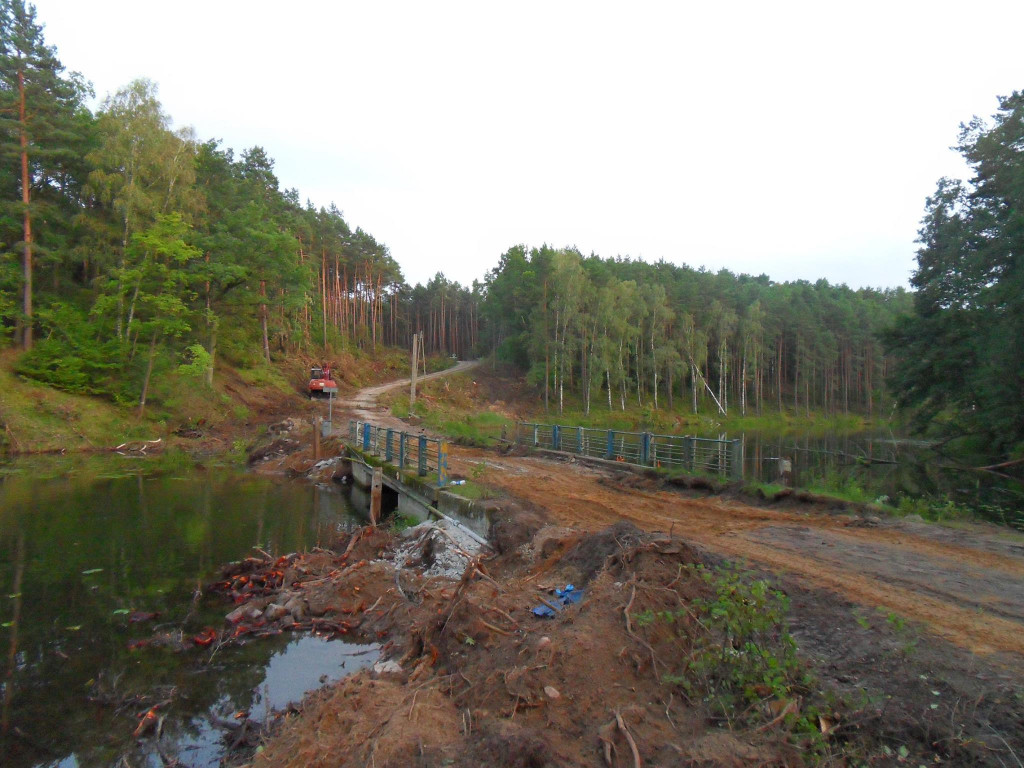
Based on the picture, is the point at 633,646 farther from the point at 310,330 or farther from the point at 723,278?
the point at 723,278

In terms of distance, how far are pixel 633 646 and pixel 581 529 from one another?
5115 millimetres

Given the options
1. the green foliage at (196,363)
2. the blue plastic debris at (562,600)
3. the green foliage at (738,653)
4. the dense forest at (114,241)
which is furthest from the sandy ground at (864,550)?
the dense forest at (114,241)

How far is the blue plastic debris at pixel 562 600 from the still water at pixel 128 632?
2327 millimetres

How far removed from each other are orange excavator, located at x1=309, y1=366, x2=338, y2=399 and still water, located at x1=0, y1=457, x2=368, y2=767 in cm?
2317

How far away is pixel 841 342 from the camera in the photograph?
70.8m

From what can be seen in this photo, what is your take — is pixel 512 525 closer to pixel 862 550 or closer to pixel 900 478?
pixel 862 550

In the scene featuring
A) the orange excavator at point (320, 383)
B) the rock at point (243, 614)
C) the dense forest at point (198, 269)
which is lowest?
the rock at point (243, 614)

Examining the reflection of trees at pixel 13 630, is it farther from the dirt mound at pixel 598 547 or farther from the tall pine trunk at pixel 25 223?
the tall pine trunk at pixel 25 223

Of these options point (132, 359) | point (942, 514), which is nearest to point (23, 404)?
point (132, 359)

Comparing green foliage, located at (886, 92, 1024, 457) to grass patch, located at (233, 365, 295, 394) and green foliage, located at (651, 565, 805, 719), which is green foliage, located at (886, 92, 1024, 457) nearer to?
green foliage, located at (651, 565, 805, 719)

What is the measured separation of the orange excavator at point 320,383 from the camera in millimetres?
40500

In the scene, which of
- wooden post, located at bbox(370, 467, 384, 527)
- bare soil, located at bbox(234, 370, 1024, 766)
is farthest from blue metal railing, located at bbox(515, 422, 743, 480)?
wooden post, located at bbox(370, 467, 384, 527)

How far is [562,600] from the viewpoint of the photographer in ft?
23.1

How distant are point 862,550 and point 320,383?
36.7 m
